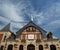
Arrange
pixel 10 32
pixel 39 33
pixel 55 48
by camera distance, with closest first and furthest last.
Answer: pixel 55 48 < pixel 39 33 < pixel 10 32

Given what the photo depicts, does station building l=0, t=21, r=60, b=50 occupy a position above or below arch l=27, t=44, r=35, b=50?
above

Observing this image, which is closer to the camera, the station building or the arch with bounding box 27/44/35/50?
the station building

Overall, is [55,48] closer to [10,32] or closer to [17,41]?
[17,41]

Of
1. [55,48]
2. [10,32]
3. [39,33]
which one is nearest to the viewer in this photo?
[55,48]

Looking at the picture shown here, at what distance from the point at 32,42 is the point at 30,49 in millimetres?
1906

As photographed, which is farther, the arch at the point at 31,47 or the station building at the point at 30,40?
the arch at the point at 31,47

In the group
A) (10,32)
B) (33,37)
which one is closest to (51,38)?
(33,37)

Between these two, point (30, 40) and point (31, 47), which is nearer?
point (31, 47)

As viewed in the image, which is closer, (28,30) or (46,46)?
(46,46)

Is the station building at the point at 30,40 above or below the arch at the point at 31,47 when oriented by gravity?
above

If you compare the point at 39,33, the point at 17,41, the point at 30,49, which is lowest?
the point at 30,49

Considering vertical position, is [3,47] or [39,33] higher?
[39,33]

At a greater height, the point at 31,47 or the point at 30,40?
the point at 30,40

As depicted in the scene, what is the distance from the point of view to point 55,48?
32219 millimetres
